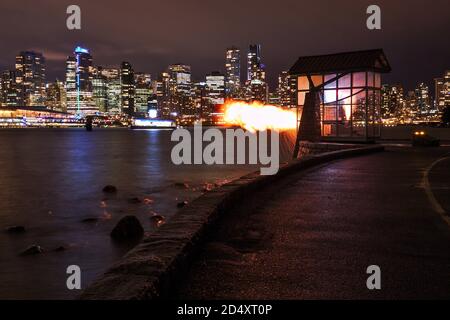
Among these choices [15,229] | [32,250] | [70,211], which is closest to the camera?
[32,250]

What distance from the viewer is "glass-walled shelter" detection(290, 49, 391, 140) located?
35.9m

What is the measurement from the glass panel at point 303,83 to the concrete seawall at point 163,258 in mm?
29768

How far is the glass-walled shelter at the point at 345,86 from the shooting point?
3591 cm

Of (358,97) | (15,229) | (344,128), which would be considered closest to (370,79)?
(358,97)

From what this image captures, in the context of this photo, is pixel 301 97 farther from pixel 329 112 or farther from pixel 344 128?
pixel 344 128

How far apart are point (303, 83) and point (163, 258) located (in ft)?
115

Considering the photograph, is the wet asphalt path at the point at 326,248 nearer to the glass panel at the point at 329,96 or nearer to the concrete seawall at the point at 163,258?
the concrete seawall at the point at 163,258

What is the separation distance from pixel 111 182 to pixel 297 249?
26.1 meters

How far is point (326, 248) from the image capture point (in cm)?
724

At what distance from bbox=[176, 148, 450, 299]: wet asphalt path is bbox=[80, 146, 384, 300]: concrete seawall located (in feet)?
0.68


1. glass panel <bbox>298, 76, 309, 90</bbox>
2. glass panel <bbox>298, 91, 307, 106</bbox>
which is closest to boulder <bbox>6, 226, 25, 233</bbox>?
glass panel <bbox>298, 91, 307, 106</bbox>

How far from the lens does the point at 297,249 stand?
717 cm
